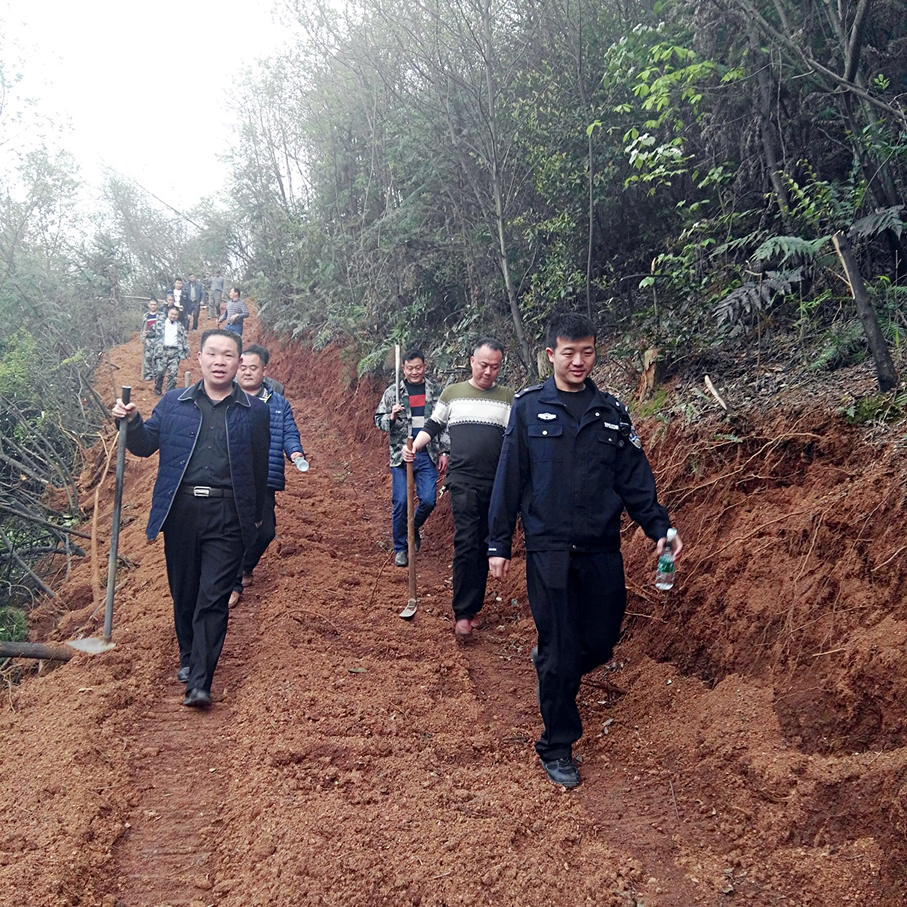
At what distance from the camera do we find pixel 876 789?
3084mm

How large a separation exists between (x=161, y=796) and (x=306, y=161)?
1835cm

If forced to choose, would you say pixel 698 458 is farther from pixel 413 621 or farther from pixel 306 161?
pixel 306 161

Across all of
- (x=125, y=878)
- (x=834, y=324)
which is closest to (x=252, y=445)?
(x=125, y=878)

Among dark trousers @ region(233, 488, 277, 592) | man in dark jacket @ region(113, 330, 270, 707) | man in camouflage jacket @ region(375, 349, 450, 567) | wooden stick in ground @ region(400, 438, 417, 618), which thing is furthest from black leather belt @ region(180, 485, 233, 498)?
man in camouflage jacket @ region(375, 349, 450, 567)

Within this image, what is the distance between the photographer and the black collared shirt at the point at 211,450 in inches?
186

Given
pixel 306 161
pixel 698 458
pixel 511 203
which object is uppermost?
pixel 306 161

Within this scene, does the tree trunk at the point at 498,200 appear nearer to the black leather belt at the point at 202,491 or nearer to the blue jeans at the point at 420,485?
the blue jeans at the point at 420,485

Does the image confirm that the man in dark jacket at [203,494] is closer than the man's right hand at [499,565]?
No

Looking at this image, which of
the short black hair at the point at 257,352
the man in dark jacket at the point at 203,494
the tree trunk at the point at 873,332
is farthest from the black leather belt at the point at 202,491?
the tree trunk at the point at 873,332

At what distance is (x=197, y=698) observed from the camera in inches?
181

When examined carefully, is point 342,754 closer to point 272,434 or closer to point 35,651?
point 35,651

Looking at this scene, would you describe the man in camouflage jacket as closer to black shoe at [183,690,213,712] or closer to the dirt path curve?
the dirt path curve

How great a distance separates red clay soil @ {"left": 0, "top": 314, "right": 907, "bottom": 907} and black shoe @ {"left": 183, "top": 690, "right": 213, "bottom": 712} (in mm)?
90

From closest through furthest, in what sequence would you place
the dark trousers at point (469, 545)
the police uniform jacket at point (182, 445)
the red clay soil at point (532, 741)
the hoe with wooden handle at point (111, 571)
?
the red clay soil at point (532, 741) → the police uniform jacket at point (182, 445) → the hoe with wooden handle at point (111, 571) → the dark trousers at point (469, 545)
